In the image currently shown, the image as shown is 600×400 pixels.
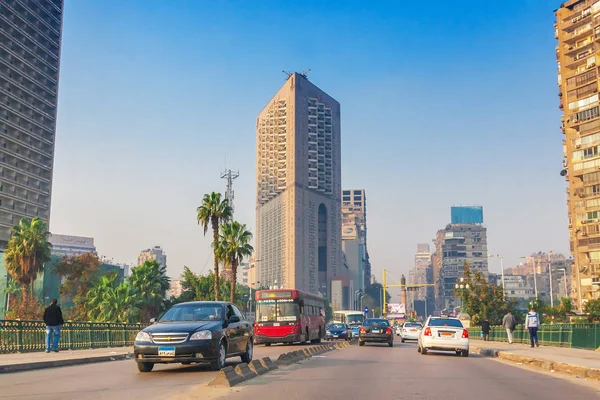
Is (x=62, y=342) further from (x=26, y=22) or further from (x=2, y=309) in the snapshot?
(x=26, y=22)

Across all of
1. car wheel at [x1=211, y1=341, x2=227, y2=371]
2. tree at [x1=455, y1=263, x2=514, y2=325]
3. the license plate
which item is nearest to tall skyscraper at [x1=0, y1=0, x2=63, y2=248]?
tree at [x1=455, y1=263, x2=514, y2=325]

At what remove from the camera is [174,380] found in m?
12.6

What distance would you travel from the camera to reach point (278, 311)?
33.8 meters

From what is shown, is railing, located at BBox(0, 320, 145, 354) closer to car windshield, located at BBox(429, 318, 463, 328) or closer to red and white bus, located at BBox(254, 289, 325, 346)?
red and white bus, located at BBox(254, 289, 325, 346)

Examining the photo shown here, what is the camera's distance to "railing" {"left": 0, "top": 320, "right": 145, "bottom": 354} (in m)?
20.8

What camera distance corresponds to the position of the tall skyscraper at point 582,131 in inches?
3371

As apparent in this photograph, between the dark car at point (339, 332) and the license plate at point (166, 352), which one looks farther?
the dark car at point (339, 332)

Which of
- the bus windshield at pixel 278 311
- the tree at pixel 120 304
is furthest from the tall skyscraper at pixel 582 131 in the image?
the bus windshield at pixel 278 311

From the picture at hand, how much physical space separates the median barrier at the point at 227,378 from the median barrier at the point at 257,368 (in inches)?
55.4

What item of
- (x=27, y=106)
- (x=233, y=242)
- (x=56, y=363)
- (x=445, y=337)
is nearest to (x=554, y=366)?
(x=445, y=337)

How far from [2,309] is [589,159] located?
7939 centimetres

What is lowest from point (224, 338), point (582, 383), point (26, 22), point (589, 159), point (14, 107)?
point (582, 383)

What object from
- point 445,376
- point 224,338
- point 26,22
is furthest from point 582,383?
point 26,22

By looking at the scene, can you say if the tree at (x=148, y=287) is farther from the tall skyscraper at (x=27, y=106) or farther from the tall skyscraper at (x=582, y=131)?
the tall skyscraper at (x=582, y=131)
